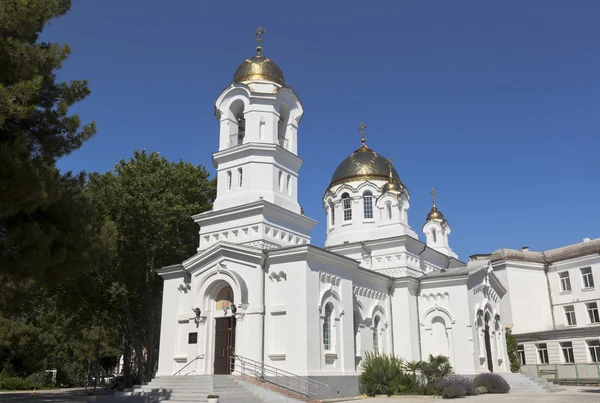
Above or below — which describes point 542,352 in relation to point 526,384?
above

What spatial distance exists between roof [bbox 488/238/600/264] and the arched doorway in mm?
26628

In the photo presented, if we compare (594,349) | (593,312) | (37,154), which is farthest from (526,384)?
(37,154)

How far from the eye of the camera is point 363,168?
33.3 m

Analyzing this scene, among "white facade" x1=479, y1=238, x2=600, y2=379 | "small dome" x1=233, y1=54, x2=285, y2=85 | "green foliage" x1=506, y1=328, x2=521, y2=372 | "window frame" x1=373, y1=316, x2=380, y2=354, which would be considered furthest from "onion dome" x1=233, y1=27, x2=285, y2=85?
"white facade" x1=479, y1=238, x2=600, y2=379

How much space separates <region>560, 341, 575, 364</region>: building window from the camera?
3503cm

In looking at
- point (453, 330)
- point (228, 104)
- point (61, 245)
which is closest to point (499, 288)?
point (453, 330)

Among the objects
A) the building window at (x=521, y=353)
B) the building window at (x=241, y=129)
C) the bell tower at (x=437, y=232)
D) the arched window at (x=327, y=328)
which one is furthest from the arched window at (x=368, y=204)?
the building window at (x=521, y=353)

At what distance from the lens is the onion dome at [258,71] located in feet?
82.8

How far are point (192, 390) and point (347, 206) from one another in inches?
663

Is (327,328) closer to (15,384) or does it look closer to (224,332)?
(224,332)

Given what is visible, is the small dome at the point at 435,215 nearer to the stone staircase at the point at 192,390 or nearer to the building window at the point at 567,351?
the building window at the point at 567,351

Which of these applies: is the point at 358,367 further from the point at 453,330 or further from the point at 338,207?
the point at 338,207

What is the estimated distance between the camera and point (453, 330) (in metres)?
25.6

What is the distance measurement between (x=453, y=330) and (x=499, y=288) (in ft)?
22.1
